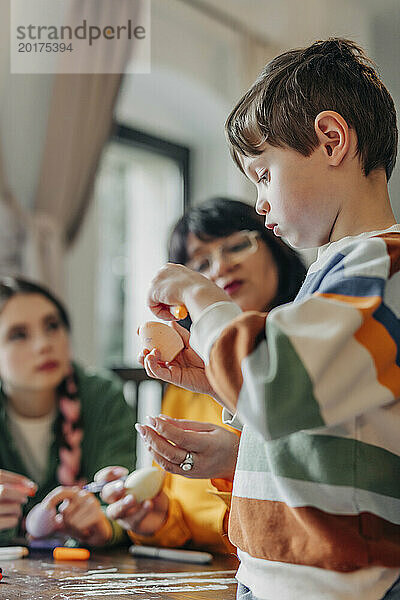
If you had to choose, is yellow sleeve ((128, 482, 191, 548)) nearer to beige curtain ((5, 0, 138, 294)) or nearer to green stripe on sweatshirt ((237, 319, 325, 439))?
green stripe on sweatshirt ((237, 319, 325, 439))

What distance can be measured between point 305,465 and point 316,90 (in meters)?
0.42

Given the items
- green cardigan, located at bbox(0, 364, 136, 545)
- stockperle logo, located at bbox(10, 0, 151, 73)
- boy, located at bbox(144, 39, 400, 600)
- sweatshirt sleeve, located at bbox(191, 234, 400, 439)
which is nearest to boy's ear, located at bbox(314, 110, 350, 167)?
boy, located at bbox(144, 39, 400, 600)

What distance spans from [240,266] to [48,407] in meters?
0.70

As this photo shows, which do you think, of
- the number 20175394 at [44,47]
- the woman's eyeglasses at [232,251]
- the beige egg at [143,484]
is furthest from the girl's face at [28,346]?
the number 20175394 at [44,47]

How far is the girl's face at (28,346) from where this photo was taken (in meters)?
1.75

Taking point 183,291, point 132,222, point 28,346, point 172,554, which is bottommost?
point 172,554

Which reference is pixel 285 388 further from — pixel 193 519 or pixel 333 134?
pixel 193 519

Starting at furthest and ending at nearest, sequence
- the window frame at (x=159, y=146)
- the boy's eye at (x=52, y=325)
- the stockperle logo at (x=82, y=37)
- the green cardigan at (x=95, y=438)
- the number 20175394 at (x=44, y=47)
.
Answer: the window frame at (x=159, y=146)
the number 20175394 at (x=44, y=47)
the stockperle logo at (x=82, y=37)
the boy's eye at (x=52, y=325)
the green cardigan at (x=95, y=438)

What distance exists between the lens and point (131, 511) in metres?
1.23

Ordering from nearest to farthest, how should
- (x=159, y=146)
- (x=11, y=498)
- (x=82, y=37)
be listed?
(x=11, y=498) < (x=82, y=37) < (x=159, y=146)

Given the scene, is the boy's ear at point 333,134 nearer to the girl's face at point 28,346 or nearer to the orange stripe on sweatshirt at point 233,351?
the orange stripe on sweatshirt at point 233,351

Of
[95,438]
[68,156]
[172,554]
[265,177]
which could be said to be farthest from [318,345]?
[68,156]

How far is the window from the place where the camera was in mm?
3113

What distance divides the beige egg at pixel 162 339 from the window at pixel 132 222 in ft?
6.89
